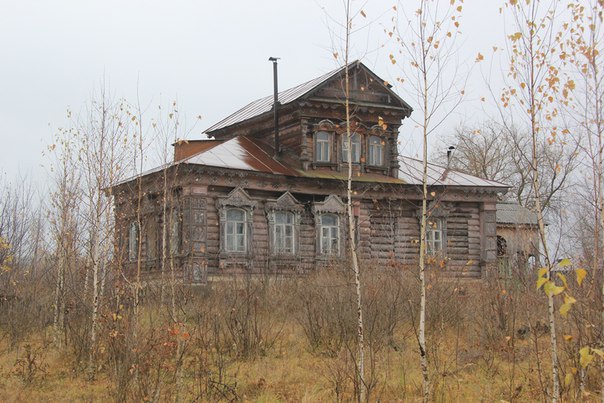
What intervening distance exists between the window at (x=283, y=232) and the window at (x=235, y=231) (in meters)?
0.91

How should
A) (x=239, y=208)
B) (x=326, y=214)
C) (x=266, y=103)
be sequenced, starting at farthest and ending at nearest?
1. (x=266, y=103)
2. (x=326, y=214)
3. (x=239, y=208)

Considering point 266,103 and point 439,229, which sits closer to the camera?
point 439,229

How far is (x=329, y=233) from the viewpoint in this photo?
2102 cm

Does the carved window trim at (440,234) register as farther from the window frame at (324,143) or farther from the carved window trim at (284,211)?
the carved window trim at (284,211)

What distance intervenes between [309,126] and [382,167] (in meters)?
2.74

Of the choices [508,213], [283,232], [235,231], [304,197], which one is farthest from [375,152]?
[508,213]

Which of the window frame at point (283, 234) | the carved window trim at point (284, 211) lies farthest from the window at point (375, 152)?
the window frame at point (283, 234)

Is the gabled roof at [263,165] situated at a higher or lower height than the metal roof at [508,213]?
higher

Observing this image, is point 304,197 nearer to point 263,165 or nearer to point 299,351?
point 263,165

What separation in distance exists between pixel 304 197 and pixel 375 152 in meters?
3.09

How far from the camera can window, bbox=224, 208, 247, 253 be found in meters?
19.4

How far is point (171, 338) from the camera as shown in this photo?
32.7 feet

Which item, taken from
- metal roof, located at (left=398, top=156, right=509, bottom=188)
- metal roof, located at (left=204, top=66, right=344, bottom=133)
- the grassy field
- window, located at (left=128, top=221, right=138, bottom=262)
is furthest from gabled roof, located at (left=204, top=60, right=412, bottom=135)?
the grassy field

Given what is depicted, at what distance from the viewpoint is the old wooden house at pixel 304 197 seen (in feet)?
62.1
